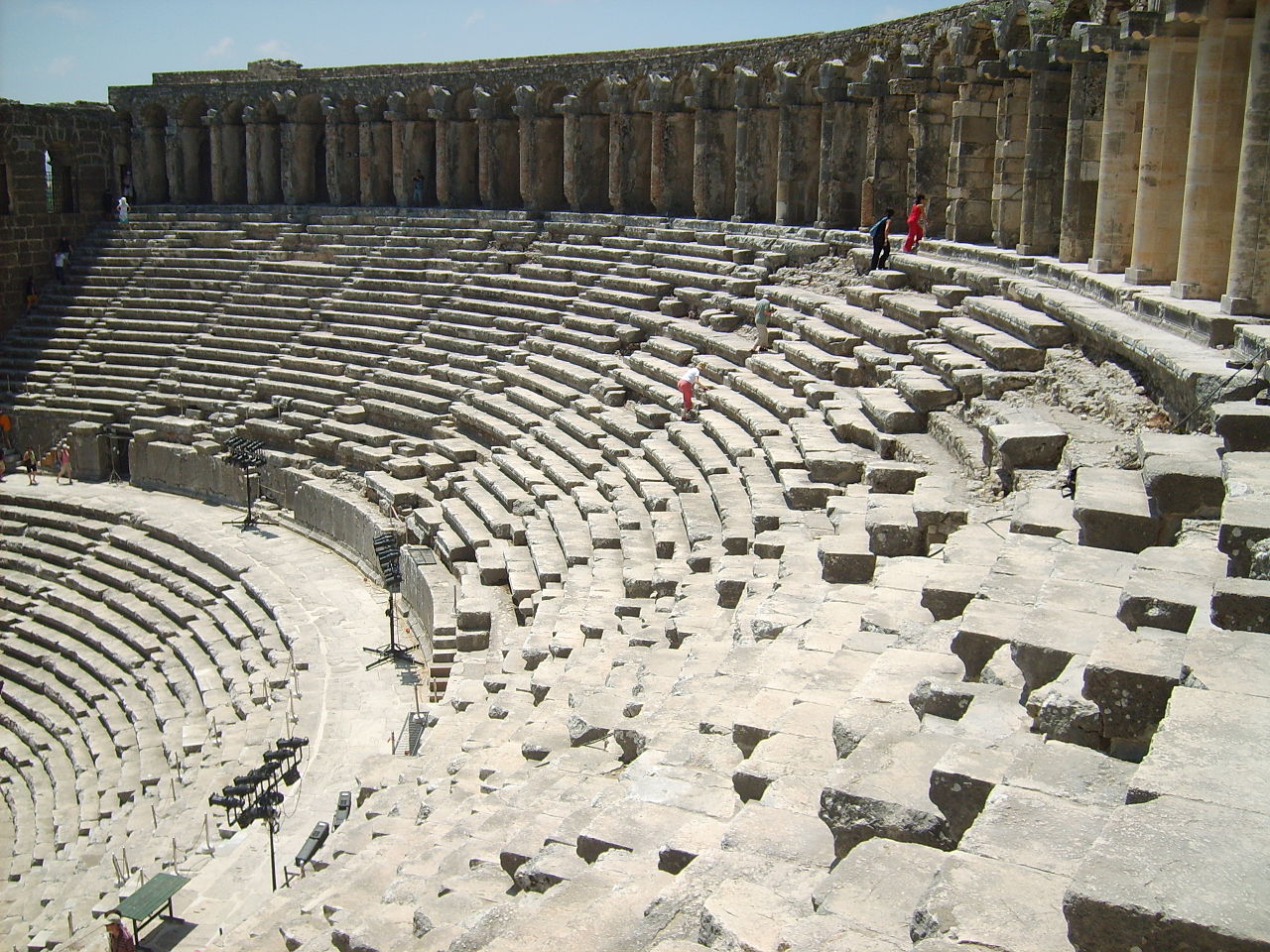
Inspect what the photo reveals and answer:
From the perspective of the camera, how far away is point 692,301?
59.7 ft

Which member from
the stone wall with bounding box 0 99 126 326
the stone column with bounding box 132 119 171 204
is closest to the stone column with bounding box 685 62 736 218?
the stone column with bounding box 132 119 171 204

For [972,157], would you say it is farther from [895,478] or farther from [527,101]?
[527,101]

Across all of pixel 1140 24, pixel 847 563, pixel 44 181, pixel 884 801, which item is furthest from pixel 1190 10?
pixel 44 181

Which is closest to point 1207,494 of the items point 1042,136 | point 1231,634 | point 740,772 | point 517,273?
point 1231,634

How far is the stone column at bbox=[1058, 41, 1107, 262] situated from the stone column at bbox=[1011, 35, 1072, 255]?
558 mm

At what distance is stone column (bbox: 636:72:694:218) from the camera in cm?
2183

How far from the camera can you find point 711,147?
21.4 m

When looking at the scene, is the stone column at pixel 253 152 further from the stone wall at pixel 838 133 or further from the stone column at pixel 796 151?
the stone column at pixel 796 151

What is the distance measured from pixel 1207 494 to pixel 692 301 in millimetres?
12000

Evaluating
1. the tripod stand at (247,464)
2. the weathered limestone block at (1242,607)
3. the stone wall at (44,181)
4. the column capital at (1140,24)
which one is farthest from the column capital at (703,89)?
the weathered limestone block at (1242,607)

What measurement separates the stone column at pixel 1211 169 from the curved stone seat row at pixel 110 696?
9.69 meters

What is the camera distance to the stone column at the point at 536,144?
79.0 feet

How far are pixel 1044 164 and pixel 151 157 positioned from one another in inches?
867

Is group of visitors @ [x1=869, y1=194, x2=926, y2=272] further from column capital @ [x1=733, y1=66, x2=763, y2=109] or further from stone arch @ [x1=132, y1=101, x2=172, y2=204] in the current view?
stone arch @ [x1=132, y1=101, x2=172, y2=204]
